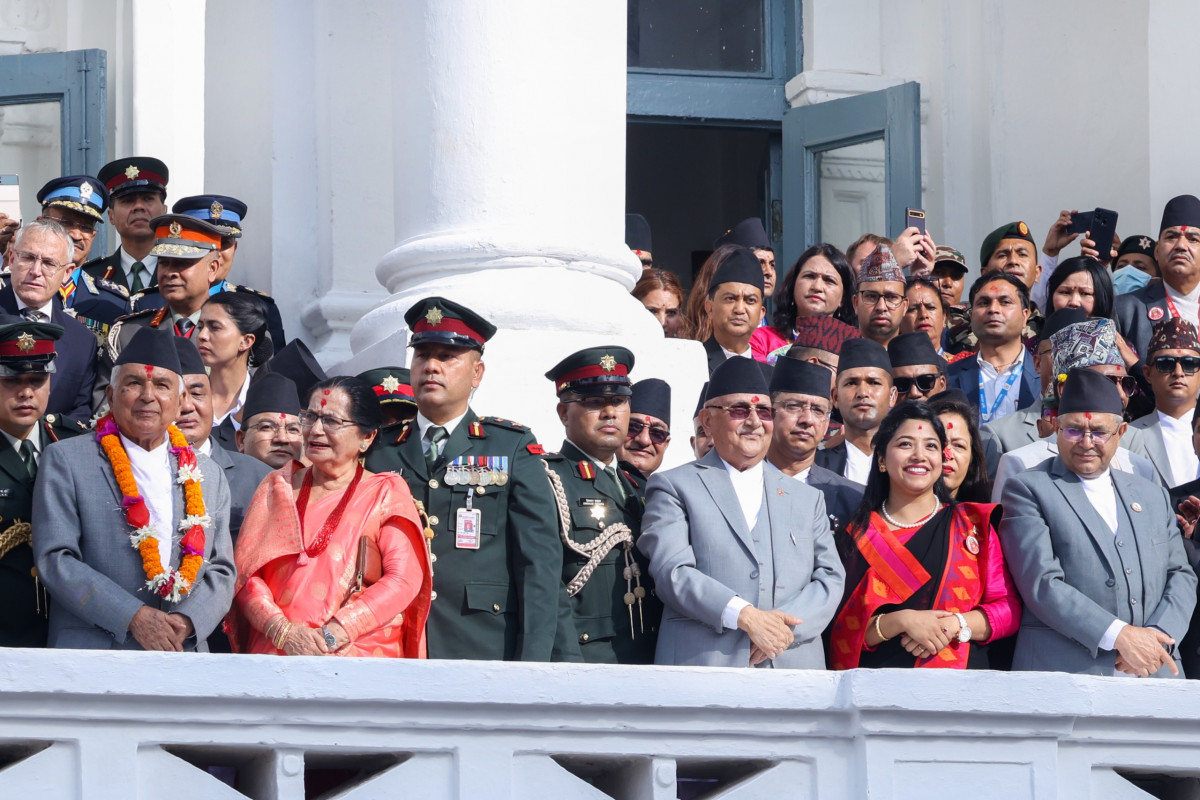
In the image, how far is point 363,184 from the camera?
368 inches

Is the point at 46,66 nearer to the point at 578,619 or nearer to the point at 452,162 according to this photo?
the point at 452,162

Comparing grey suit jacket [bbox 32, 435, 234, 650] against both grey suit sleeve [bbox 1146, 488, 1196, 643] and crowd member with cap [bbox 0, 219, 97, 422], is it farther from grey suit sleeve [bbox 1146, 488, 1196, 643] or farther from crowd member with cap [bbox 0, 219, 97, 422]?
grey suit sleeve [bbox 1146, 488, 1196, 643]

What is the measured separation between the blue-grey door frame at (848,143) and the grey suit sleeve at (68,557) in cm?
610

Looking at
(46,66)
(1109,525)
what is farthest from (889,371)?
(46,66)

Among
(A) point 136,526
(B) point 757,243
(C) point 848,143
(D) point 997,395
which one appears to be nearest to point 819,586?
(A) point 136,526

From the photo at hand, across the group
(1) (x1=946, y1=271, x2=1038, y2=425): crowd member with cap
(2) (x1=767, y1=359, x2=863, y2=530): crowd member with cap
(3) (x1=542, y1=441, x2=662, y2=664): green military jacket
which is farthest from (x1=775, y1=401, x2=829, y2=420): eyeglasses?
(1) (x1=946, y1=271, x2=1038, y2=425): crowd member with cap

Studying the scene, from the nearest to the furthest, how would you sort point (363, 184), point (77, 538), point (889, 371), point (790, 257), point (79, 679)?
1. point (79, 679)
2. point (77, 538)
3. point (889, 371)
4. point (363, 184)
5. point (790, 257)

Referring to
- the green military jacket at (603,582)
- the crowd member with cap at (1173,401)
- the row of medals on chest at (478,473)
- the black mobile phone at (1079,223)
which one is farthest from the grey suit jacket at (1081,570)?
the black mobile phone at (1079,223)

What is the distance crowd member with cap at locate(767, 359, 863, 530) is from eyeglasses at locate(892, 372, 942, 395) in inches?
35.3

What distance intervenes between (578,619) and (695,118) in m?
5.60

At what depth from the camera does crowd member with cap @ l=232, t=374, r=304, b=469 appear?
267 inches

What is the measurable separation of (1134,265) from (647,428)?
3.73 metres

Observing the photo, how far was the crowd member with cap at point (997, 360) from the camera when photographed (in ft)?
26.3

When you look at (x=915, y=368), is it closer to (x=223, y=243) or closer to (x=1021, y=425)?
(x=1021, y=425)
